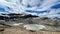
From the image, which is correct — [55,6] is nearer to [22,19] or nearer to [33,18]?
[33,18]

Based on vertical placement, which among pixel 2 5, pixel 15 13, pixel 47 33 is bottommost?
pixel 47 33

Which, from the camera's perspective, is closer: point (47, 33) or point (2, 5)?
point (47, 33)

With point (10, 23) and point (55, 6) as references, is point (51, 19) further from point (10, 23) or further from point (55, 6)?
point (10, 23)

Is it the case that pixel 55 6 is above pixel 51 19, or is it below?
above

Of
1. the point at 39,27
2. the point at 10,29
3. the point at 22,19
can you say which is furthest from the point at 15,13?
the point at 39,27

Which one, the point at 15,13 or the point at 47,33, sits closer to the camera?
the point at 47,33

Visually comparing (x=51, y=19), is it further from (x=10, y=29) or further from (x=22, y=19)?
(x=10, y=29)

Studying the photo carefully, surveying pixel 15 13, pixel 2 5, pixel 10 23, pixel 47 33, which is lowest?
pixel 47 33

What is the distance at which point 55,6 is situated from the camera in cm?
208

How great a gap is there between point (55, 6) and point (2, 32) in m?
0.95

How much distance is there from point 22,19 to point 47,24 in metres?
0.41

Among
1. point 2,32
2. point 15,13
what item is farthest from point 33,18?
point 2,32

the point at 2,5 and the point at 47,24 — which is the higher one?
the point at 2,5

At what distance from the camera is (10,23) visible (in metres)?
2.06
